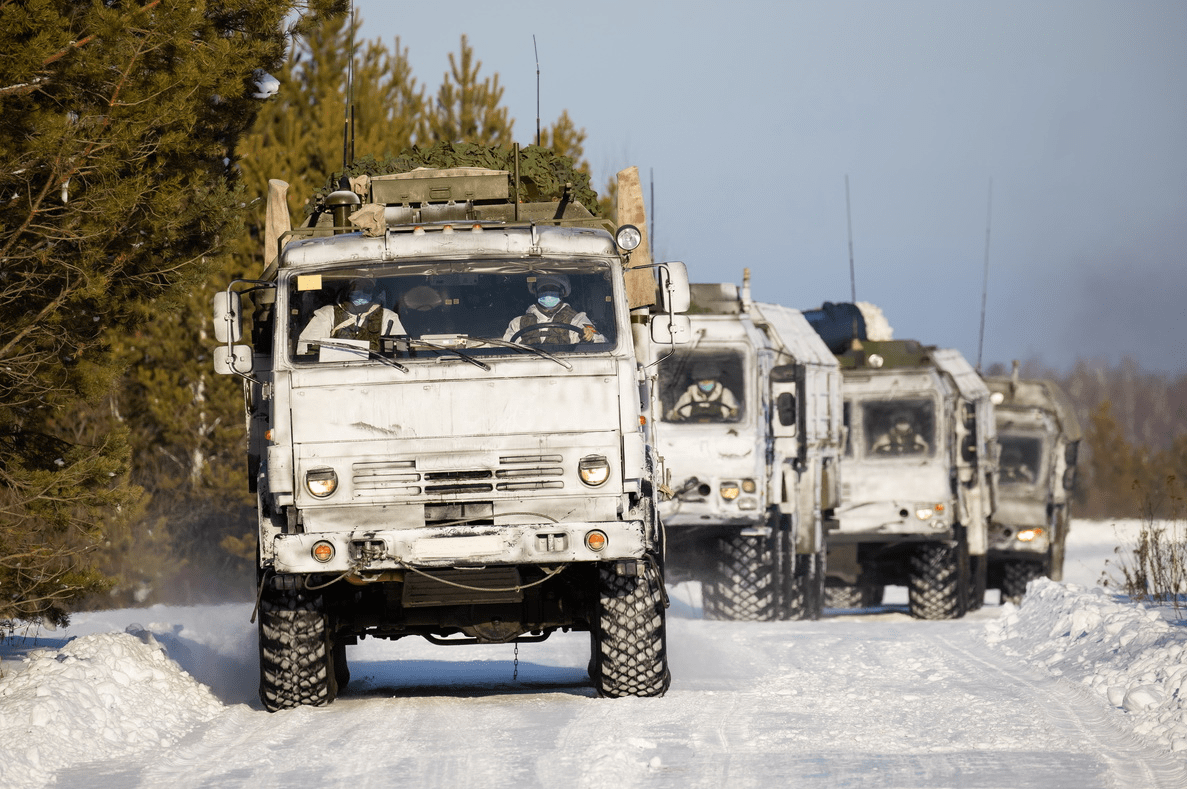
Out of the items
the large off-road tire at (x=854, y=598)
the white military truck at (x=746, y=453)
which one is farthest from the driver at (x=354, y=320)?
the large off-road tire at (x=854, y=598)

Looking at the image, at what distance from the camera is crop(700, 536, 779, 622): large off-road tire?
726 inches

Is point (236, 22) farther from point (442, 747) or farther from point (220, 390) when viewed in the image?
point (220, 390)

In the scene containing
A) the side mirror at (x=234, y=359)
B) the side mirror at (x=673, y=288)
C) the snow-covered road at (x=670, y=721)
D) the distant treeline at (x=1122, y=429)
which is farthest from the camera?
the distant treeline at (x=1122, y=429)

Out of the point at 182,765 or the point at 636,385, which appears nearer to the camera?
the point at 182,765

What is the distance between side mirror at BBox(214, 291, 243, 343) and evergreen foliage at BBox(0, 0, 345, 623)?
0.85m

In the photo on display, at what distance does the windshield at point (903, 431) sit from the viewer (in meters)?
21.0

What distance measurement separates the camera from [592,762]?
743 centimetres

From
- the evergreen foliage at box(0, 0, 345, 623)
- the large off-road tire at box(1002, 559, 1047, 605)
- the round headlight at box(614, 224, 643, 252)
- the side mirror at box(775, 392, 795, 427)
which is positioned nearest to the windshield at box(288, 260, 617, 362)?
the round headlight at box(614, 224, 643, 252)

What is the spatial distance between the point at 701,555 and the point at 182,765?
11.5 metres

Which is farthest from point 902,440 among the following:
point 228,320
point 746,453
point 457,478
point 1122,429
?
point 1122,429

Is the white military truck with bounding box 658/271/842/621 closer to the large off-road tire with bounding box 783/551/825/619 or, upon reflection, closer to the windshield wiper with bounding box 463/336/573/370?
the large off-road tire with bounding box 783/551/825/619

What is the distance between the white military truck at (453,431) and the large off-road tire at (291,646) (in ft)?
0.04

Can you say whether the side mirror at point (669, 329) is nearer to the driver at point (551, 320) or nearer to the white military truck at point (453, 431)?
the white military truck at point (453, 431)

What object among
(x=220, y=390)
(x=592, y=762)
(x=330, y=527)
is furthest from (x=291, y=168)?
(x=592, y=762)
